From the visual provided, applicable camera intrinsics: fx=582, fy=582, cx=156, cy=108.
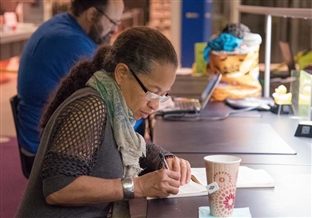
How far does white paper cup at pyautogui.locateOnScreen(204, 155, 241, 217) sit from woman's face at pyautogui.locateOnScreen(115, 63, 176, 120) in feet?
0.92

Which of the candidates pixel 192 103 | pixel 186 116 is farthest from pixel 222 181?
pixel 192 103

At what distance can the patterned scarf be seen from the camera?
1.62 metres

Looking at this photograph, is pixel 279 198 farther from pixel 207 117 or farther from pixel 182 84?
pixel 182 84

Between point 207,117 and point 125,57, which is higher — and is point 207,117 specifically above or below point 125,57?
below

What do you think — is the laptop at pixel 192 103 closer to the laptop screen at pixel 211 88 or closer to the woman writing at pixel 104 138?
the laptop screen at pixel 211 88

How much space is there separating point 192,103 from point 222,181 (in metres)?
1.81

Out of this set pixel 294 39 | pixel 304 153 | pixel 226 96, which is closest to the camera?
pixel 304 153

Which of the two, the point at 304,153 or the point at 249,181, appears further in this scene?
the point at 304,153

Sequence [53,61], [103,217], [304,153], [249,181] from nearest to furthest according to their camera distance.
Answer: [103,217]
[249,181]
[304,153]
[53,61]

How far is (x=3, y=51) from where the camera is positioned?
770 cm

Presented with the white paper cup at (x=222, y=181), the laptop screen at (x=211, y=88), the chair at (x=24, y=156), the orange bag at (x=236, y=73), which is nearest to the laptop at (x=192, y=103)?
the laptop screen at (x=211, y=88)

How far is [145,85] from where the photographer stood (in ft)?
5.33

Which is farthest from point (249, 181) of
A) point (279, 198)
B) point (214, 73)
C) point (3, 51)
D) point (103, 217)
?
point (3, 51)

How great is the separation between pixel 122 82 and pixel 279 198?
21.7 inches
